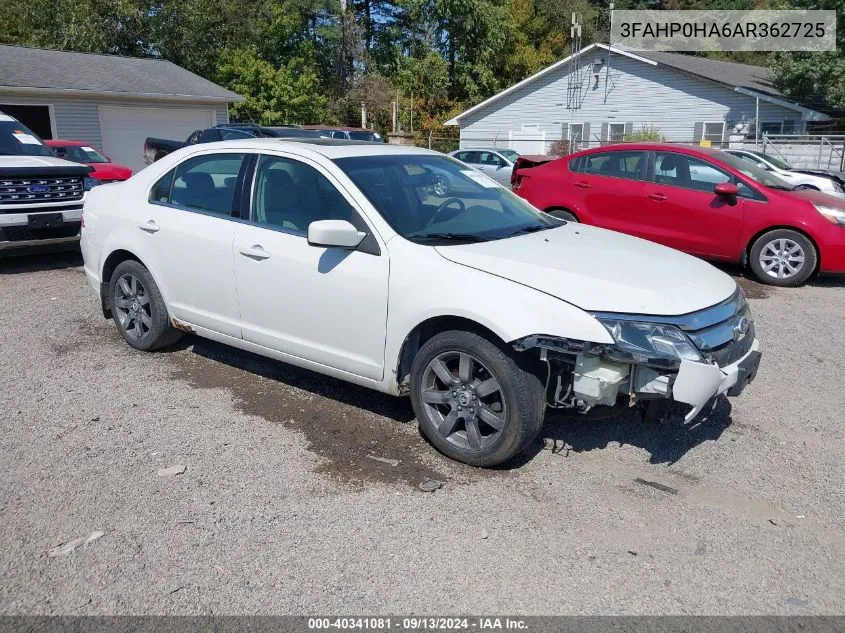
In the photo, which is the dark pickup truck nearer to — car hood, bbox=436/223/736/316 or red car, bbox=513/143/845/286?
red car, bbox=513/143/845/286

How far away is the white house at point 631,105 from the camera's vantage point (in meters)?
29.3

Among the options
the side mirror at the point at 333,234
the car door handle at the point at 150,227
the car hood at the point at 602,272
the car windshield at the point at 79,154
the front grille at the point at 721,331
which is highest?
the car windshield at the point at 79,154

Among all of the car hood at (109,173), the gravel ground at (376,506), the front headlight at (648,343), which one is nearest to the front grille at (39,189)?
the car hood at (109,173)

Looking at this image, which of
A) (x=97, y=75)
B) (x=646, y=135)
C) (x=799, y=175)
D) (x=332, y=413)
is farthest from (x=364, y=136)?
(x=332, y=413)

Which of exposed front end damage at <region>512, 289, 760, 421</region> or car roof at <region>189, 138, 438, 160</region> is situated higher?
car roof at <region>189, 138, 438, 160</region>

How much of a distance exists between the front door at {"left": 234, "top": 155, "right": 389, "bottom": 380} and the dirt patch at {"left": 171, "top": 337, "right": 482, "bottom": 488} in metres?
0.41

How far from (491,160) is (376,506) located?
19.8 metres

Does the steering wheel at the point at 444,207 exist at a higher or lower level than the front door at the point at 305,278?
higher

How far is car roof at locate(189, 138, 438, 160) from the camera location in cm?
479

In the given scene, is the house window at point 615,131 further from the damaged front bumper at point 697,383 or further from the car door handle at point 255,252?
the damaged front bumper at point 697,383

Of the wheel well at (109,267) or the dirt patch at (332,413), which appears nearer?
the dirt patch at (332,413)

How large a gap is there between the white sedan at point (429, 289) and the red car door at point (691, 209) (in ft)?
14.1

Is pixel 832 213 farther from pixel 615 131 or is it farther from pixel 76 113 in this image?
pixel 615 131

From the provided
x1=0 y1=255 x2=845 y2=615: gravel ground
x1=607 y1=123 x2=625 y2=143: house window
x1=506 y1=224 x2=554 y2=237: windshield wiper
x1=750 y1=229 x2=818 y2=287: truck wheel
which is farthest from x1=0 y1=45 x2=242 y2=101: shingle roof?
x1=506 y1=224 x2=554 y2=237: windshield wiper
